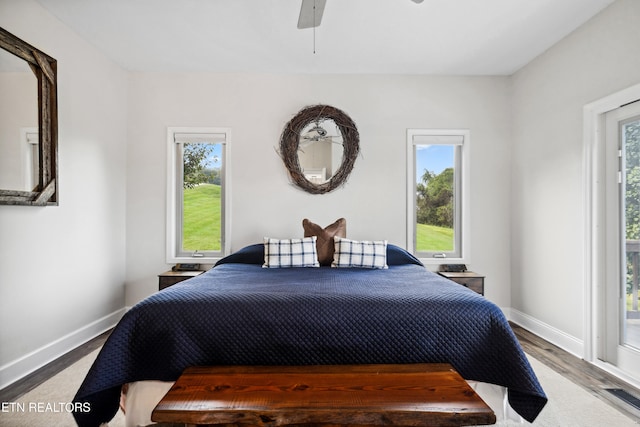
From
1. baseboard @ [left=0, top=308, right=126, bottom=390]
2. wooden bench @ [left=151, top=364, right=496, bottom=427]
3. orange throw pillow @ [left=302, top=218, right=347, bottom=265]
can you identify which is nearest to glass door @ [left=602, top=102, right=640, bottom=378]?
wooden bench @ [left=151, top=364, right=496, bottom=427]

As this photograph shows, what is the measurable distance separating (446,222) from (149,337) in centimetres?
306

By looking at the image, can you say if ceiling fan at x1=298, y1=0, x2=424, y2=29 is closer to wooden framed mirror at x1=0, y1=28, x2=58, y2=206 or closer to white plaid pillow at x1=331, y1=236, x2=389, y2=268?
white plaid pillow at x1=331, y1=236, x2=389, y2=268

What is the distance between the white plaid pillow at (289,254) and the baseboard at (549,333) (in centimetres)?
215

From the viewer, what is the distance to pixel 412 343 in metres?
1.58

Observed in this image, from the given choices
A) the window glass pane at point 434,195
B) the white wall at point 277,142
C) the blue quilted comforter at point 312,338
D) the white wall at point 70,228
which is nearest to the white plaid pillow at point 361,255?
the white wall at point 277,142

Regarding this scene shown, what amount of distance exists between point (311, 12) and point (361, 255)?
1843 mm

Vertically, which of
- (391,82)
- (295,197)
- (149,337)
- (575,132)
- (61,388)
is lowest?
(61,388)

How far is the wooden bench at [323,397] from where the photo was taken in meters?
1.18

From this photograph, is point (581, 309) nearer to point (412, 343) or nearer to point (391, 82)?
point (412, 343)

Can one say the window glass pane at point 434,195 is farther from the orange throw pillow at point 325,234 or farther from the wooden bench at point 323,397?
the wooden bench at point 323,397

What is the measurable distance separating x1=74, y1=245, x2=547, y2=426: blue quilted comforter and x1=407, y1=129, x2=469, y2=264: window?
6.35 feet

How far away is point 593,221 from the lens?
249cm

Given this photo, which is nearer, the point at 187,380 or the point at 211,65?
the point at 187,380

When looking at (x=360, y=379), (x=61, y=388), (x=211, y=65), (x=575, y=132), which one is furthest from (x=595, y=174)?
(x=61, y=388)
